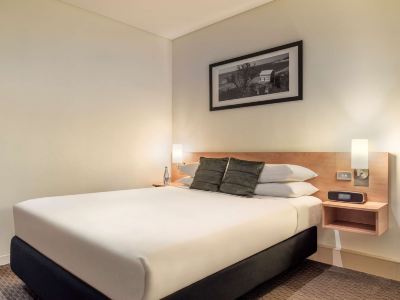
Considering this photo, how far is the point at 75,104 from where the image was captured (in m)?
3.42

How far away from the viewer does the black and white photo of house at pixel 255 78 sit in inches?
126

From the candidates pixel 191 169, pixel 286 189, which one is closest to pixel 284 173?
pixel 286 189

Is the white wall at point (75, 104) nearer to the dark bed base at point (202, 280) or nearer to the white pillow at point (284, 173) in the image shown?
the dark bed base at point (202, 280)

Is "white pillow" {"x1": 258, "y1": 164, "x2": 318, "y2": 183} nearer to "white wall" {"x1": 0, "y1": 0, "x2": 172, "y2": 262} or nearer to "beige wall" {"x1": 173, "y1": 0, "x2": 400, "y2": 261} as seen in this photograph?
"beige wall" {"x1": 173, "y1": 0, "x2": 400, "y2": 261}

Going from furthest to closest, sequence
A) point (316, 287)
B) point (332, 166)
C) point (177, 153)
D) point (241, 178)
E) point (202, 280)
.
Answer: point (177, 153) → point (241, 178) → point (332, 166) → point (316, 287) → point (202, 280)

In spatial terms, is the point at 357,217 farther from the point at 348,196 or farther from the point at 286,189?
the point at 286,189

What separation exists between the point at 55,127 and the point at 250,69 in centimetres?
224

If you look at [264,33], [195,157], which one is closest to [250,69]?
[264,33]

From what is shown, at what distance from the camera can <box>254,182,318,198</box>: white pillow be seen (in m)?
2.68

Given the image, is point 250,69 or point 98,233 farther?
point 250,69

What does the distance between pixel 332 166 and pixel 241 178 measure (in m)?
0.84

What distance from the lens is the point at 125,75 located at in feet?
12.8

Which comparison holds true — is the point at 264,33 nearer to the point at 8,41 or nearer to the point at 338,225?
the point at 338,225

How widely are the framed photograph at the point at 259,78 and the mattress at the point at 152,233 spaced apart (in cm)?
120
